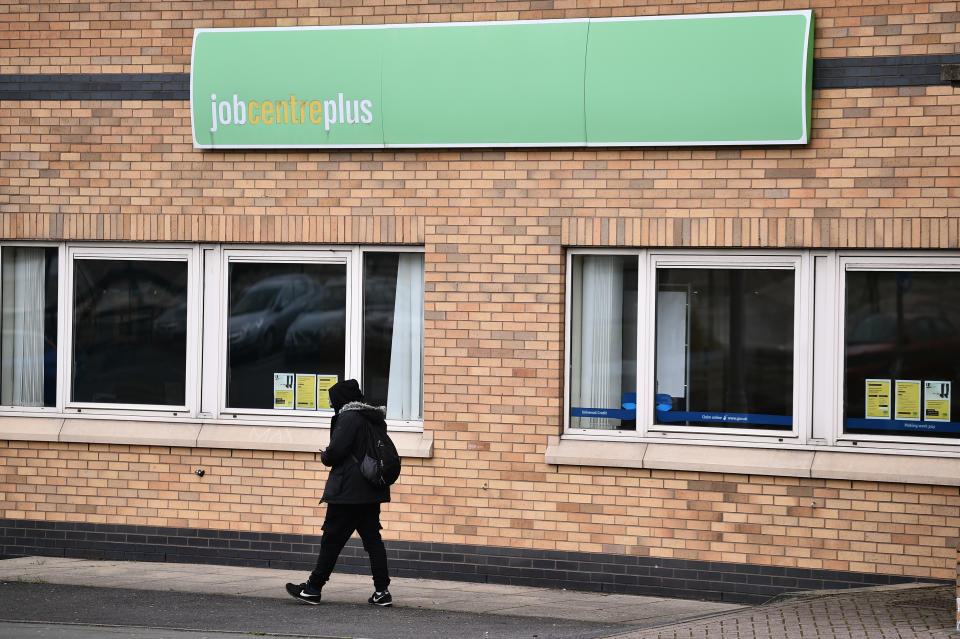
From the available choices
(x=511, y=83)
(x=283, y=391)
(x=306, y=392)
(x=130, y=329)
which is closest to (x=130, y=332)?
(x=130, y=329)

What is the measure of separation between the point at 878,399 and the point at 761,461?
0.93 metres

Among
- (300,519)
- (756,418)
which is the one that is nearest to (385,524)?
(300,519)

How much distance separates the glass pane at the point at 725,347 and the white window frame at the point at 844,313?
12.8 inches

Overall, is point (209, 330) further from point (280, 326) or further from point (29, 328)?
point (29, 328)

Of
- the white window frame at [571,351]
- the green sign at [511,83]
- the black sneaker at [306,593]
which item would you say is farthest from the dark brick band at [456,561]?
the green sign at [511,83]

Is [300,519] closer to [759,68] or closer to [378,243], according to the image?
[378,243]

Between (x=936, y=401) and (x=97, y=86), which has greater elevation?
(x=97, y=86)

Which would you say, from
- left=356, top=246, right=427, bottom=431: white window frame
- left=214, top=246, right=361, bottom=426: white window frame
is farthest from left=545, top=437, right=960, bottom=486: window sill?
Result: left=214, top=246, right=361, bottom=426: white window frame

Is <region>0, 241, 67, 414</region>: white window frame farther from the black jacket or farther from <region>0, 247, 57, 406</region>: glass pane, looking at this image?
the black jacket

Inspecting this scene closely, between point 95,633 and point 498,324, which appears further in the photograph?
point 498,324

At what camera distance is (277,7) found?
10836mm

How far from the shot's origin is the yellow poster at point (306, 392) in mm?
11109

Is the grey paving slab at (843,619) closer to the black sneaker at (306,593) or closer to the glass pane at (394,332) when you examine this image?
the black sneaker at (306,593)

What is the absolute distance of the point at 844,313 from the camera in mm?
9883
